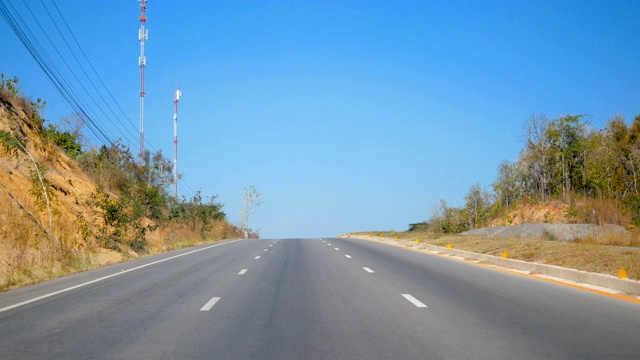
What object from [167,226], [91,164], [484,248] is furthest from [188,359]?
[167,226]

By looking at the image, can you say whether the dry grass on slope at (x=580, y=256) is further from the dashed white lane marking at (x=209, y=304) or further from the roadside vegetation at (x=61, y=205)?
the roadside vegetation at (x=61, y=205)

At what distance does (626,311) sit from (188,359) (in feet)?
24.3

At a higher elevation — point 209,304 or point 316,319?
point 209,304

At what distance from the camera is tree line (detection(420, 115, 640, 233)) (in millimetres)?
41688

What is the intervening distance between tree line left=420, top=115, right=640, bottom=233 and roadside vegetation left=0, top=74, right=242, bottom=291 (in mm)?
26590

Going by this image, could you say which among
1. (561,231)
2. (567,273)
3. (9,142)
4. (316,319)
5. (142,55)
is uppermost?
(142,55)

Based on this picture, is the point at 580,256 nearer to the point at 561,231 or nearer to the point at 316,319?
→ the point at 316,319

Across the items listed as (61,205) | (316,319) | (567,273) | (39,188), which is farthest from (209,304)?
(61,205)

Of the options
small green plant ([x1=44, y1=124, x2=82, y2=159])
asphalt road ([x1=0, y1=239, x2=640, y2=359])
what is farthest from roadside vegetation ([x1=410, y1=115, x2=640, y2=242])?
small green plant ([x1=44, y1=124, x2=82, y2=159])

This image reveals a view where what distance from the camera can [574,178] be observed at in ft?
188

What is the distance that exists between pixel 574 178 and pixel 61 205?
47.1m

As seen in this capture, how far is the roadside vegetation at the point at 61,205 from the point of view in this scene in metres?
19.6

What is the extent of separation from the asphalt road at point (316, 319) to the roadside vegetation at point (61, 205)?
397 centimetres

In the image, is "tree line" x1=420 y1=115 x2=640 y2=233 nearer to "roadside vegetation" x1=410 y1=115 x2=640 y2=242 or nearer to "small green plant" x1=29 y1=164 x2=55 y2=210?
"roadside vegetation" x1=410 y1=115 x2=640 y2=242
